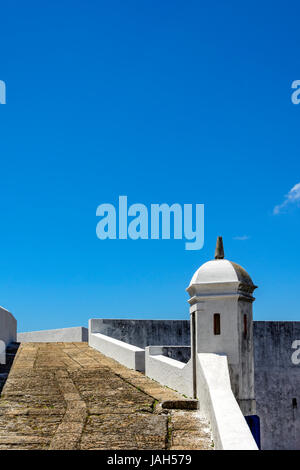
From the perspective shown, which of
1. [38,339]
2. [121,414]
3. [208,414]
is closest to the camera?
[208,414]

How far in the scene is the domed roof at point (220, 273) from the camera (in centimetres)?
752

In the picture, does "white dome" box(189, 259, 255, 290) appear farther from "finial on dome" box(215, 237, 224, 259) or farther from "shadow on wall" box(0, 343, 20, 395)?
"shadow on wall" box(0, 343, 20, 395)

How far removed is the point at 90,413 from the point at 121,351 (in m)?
5.25

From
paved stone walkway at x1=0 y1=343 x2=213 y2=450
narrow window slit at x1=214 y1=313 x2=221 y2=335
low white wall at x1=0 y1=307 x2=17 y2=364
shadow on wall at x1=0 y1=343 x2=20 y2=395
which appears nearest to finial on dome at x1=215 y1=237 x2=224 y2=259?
narrow window slit at x1=214 y1=313 x2=221 y2=335

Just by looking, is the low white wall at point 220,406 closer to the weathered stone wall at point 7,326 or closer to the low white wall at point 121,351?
the low white wall at point 121,351

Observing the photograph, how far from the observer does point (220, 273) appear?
24.9ft

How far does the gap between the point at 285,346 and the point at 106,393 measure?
9.71 metres

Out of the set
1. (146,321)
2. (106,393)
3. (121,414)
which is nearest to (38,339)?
(146,321)

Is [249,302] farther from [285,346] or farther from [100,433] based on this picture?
[285,346]

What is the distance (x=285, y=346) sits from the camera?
53.1 feet

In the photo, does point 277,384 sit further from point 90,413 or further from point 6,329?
point 90,413

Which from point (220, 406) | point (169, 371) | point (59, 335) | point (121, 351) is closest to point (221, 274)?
point (169, 371)
